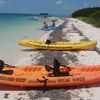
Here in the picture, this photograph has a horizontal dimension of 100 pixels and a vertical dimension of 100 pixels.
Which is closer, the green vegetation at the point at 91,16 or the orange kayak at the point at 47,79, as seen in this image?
the orange kayak at the point at 47,79

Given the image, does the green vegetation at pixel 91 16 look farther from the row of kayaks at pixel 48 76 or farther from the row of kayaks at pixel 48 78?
the row of kayaks at pixel 48 78

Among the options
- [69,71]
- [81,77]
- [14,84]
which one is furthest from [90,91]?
[14,84]

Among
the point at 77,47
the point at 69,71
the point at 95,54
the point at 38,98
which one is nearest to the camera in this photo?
the point at 38,98

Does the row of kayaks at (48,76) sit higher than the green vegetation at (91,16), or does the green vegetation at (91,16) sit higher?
the green vegetation at (91,16)

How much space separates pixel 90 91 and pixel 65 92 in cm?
83

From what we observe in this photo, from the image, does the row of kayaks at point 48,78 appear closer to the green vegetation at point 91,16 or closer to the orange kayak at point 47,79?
the orange kayak at point 47,79

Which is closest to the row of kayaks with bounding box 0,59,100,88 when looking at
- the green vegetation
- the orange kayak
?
the orange kayak

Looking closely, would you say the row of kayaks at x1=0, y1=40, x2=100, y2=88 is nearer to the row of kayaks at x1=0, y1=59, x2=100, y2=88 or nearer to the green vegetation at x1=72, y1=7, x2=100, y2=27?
the row of kayaks at x1=0, y1=59, x2=100, y2=88

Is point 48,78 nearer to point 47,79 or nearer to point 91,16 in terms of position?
point 47,79

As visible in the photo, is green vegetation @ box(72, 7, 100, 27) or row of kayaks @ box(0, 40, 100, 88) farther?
green vegetation @ box(72, 7, 100, 27)

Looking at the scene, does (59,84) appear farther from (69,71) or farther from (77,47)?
(77,47)

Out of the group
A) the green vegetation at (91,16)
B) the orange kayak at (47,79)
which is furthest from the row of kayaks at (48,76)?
the green vegetation at (91,16)

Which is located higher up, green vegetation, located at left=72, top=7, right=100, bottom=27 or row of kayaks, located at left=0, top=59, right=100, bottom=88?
green vegetation, located at left=72, top=7, right=100, bottom=27

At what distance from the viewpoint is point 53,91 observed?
9.79 metres
